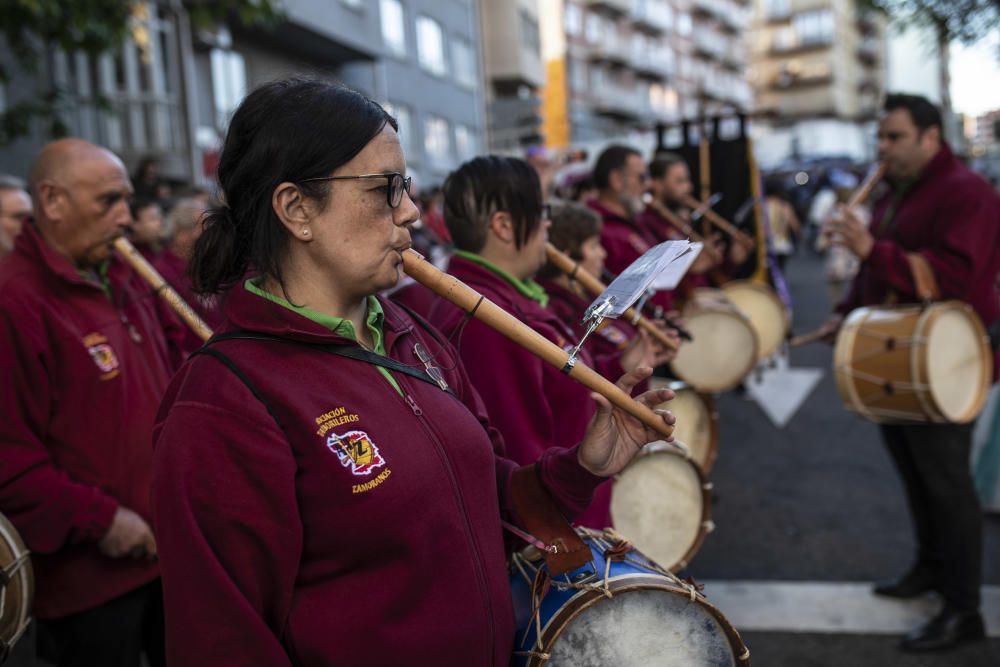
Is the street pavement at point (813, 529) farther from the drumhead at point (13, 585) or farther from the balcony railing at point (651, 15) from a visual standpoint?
the balcony railing at point (651, 15)

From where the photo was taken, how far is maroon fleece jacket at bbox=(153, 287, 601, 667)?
4.99 feet

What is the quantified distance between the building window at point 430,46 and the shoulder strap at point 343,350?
78.2 ft

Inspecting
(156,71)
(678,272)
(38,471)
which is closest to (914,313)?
(678,272)

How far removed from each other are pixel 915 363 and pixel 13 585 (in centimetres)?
352

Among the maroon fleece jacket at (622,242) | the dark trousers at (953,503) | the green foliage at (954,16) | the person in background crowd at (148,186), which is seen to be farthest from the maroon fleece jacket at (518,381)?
the green foliage at (954,16)

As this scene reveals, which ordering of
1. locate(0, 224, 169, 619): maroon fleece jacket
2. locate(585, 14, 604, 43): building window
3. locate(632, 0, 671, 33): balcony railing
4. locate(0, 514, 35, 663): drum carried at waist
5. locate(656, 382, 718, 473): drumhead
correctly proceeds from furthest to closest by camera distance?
locate(632, 0, 671, 33): balcony railing → locate(585, 14, 604, 43): building window → locate(656, 382, 718, 473): drumhead → locate(0, 224, 169, 619): maroon fleece jacket → locate(0, 514, 35, 663): drum carried at waist

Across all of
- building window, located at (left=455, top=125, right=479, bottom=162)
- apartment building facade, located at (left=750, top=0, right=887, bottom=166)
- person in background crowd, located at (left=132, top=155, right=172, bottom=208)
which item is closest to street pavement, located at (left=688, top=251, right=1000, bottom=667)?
person in background crowd, located at (left=132, top=155, right=172, bottom=208)

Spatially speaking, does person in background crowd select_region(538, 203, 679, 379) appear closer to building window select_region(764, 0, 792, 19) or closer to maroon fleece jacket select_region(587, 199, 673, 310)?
maroon fleece jacket select_region(587, 199, 673, 310)

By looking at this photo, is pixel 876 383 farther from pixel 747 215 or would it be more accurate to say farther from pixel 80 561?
pixel 747 215

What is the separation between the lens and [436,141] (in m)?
25.5

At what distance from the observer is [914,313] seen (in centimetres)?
389

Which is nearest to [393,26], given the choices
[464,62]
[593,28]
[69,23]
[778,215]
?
[464,62]

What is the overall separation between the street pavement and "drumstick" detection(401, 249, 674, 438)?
8.43ft

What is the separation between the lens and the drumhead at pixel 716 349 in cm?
557
